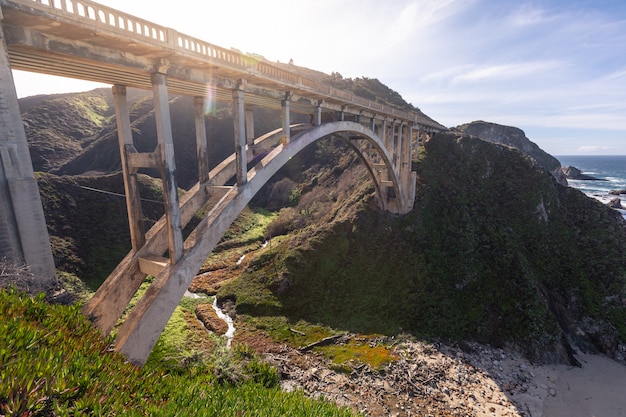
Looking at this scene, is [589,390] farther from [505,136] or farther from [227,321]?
[505,136]

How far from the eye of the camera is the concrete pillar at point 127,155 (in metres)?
9.73

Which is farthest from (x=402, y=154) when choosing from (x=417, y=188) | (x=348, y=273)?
(x=348, y=273)

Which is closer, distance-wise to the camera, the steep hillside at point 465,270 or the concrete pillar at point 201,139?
the concrete pillar at point 201,139

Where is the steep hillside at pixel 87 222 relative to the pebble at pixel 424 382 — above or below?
above

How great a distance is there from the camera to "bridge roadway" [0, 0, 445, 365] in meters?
6.18

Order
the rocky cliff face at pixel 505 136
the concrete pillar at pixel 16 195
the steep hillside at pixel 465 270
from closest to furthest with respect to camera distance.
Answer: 1. the concrete pillar at pixel 16 195
2. the steep hillside at pixel 465 270
3. the rocky cliff face at pixel 505 136

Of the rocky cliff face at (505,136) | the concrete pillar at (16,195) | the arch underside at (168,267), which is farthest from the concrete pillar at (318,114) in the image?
the rocky cliff face at (505,136)

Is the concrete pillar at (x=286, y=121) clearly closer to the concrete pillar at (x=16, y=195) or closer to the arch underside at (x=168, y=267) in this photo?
the arch underside at (x=168, y=267)

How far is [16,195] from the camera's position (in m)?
6.11

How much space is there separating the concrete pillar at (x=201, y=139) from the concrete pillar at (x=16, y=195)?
6110mm

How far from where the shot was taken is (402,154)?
32281 mm

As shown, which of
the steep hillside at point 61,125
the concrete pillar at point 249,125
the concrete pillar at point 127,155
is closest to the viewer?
the concrete pillar at point 127,155

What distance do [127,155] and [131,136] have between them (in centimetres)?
69

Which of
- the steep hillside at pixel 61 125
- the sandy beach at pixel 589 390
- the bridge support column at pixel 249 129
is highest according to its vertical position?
the steep hillside at pixel 61 125
